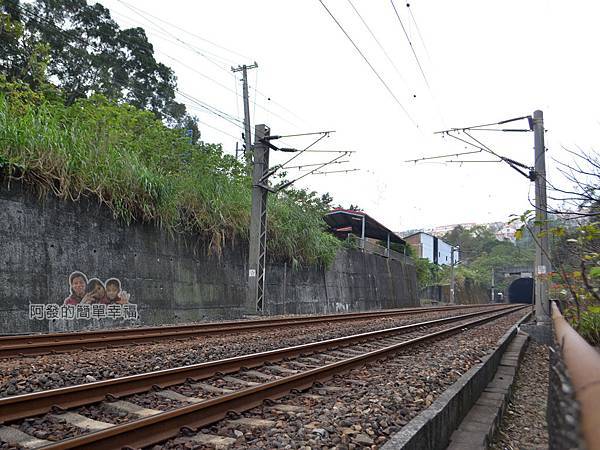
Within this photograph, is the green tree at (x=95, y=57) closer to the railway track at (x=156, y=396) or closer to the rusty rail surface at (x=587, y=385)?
the railway track at (x=156, y=396)

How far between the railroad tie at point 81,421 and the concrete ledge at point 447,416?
2.27m

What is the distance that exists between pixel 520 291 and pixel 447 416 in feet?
227

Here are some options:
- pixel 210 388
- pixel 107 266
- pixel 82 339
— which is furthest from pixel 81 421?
pixel 107 266

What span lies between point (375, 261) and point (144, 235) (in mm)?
23403

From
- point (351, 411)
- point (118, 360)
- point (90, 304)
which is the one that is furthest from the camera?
point (90, 304)

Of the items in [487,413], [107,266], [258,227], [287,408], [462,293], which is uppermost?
[258,227]

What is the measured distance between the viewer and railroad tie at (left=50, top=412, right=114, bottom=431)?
13.0 ft

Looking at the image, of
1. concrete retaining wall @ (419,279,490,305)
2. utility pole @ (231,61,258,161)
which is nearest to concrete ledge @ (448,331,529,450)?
utility pole @ (231,61,258,161)

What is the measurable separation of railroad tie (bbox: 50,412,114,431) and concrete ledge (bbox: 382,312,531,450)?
227 cm

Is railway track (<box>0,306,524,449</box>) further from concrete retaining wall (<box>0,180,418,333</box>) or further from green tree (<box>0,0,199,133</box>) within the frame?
green tree (<box>0,0,199,133</box>)

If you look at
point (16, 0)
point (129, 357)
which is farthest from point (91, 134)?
point (16, 0)

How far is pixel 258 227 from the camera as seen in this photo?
60.1ft

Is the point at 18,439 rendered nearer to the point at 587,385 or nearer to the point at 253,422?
the point at 253,422

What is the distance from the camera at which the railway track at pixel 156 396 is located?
370cm
